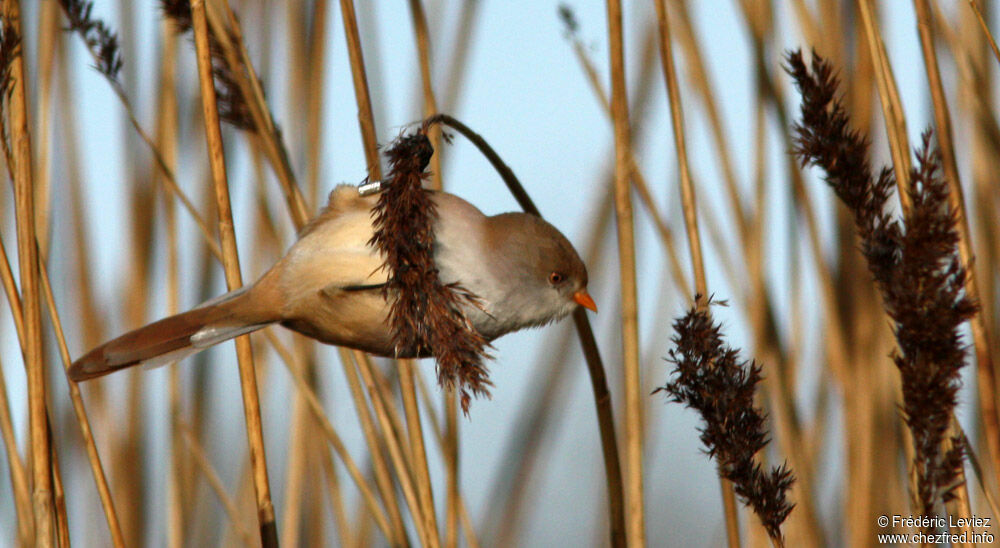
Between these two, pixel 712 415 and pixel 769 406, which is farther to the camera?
pixel 769 406

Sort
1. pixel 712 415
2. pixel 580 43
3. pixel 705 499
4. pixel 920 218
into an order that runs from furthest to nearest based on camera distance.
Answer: pixel 705 499 → pixel 580 43 → pixel 712 415 → pixel 920 218

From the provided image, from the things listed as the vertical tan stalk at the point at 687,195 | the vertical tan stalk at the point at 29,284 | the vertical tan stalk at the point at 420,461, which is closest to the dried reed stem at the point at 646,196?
the vertical tan stalk at the point at 687,195

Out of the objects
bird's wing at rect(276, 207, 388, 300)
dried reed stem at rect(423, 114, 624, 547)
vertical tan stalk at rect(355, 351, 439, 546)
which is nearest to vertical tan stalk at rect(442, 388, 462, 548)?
vertical tan stalk at rect(355, 351, 439, 546)

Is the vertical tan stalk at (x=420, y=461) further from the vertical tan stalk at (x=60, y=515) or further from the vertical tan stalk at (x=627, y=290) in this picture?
the vertical tan stalk at (x=60, y=515)

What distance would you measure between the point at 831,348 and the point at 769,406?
0.15m

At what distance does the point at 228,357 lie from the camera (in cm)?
179

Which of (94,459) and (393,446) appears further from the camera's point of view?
(393,446)

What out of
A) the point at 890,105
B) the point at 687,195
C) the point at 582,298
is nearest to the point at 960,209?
the point at 890,105

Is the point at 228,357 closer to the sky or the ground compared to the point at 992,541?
closer to the sky

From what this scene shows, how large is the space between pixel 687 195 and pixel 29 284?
28.5 inches

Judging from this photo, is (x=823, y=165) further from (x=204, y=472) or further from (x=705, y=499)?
(x=705, y=499)

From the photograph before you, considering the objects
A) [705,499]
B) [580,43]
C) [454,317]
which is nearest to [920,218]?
[454,317]

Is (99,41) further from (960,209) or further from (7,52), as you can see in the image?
(960,209)

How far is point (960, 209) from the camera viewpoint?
95 centimetres
